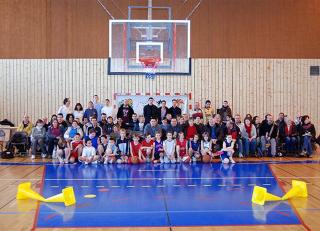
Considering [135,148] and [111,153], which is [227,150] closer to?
[135,148]

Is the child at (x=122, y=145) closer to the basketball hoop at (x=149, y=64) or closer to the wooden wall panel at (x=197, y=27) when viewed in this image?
the basketball hoop at (x=149, y=64)

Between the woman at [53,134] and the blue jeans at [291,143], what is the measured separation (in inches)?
292

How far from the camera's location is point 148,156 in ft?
39.3

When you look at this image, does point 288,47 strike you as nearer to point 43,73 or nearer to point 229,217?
point 43,73

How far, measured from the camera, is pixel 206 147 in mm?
12141

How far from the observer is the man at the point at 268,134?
13.4 metres

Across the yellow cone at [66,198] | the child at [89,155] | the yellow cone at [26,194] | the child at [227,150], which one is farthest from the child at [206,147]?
the yellow cone at [26,194]

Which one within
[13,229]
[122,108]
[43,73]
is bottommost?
[13,229]

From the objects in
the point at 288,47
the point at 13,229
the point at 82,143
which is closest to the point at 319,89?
the point at 288,47

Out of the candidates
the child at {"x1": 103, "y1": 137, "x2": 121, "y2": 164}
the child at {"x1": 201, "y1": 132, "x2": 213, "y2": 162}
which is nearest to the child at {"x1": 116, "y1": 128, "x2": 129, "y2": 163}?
the child at {"x1": 103, "y1": 137, "x2": 121, "y2": 164}

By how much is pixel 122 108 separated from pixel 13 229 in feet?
29.0

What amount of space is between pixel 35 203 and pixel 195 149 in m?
6.38

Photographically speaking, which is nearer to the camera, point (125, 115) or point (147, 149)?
point (147, 149)

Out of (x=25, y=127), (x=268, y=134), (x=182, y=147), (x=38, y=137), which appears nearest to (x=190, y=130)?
(x=182, y=147)
